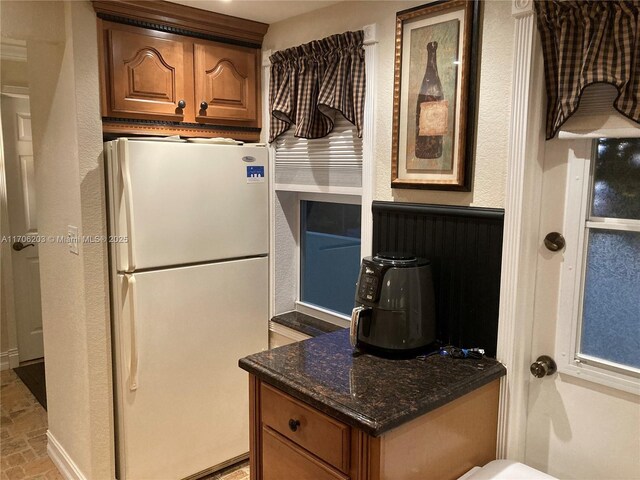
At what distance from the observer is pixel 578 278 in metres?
1.66

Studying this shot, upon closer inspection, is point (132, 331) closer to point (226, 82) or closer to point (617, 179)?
point (226, 82)

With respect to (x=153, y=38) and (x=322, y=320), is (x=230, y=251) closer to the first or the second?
(x=322, y=320)

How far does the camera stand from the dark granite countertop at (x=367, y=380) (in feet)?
4.78

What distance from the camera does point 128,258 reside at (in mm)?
2242

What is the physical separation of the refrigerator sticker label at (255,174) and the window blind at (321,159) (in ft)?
0.29

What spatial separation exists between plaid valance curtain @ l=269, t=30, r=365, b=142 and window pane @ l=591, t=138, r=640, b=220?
95 cm

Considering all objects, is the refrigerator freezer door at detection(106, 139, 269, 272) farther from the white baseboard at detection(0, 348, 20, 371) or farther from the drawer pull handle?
the white baseboard at detection(0, 348, 20, 371)

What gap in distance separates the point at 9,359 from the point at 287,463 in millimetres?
3255

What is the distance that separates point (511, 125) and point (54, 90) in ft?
6.54

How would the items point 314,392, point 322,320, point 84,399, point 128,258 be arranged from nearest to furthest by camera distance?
1. point 314,392
2. point 128,258
3. point 84,399
4. point 322,320

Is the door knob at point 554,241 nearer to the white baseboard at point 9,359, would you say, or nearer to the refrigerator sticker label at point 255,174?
the refrigerator sticker label at point 255,174

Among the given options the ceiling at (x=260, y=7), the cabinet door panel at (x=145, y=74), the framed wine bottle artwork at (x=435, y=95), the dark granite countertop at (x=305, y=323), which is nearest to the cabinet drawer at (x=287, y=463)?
the dark granite countertop at (x=305, y=323)

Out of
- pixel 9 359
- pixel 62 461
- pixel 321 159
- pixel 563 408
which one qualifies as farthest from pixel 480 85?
pixel 9 359

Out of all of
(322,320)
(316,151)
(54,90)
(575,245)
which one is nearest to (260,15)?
(316,151)
